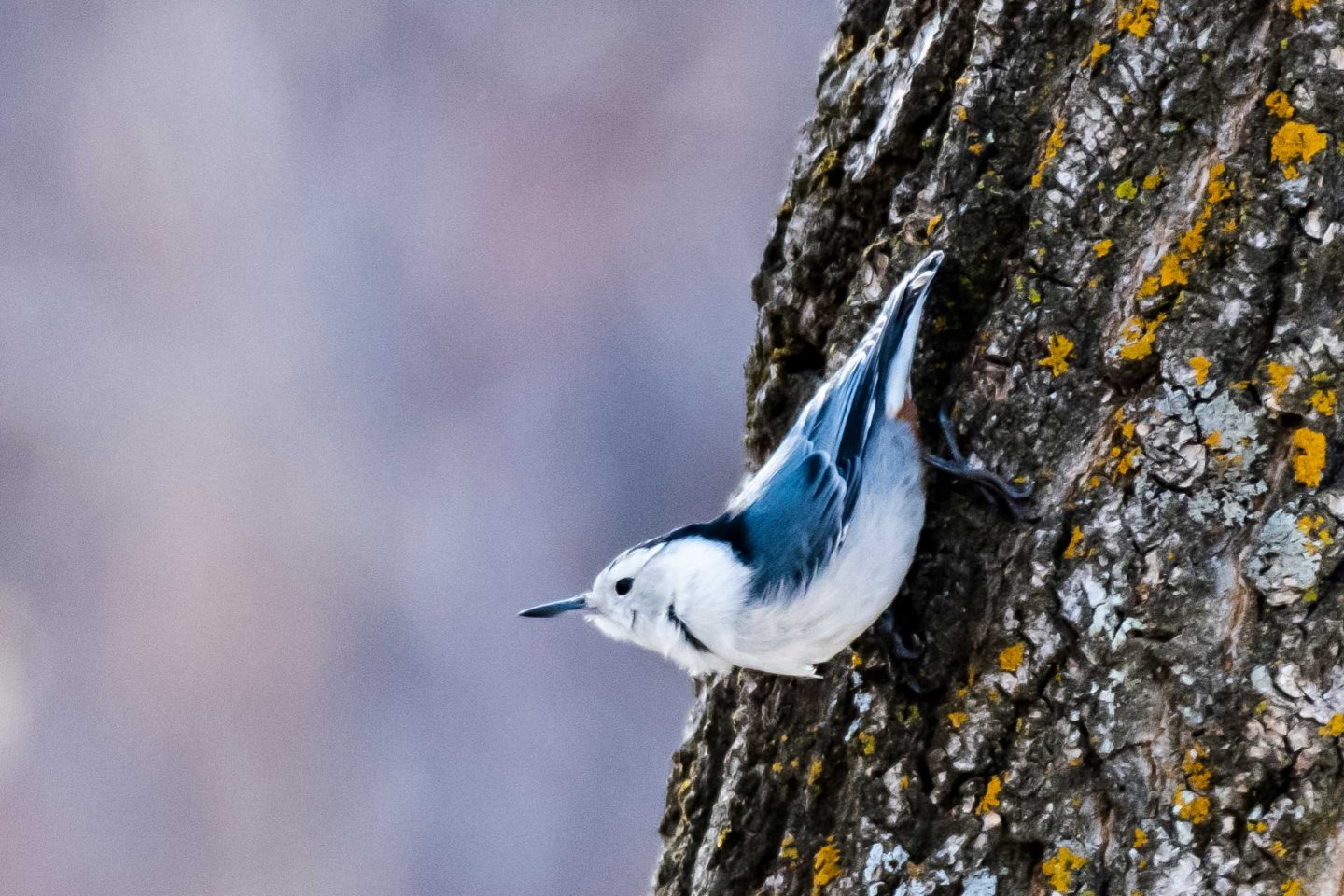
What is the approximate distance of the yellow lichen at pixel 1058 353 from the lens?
136 centimetres

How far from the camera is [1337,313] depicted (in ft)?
3.92

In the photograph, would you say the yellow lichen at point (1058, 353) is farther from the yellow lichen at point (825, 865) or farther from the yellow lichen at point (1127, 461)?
the yellow lichen at point (825, 865)

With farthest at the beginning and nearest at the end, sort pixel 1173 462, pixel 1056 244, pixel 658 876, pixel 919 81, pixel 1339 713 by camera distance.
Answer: pixel 658 876
pixel 919 81
pixel 1056 244
pixel 1173 462
pixel 1339 713

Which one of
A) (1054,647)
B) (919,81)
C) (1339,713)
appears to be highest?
(919,81)

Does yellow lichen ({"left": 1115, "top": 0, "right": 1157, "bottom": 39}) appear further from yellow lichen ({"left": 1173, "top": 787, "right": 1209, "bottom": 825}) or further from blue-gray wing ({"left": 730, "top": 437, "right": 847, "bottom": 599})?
yellow lichen ({"left": 1173, "top": 787, "right": 1209, "bottom": 825})

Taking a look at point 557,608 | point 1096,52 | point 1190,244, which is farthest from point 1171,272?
point 557,608

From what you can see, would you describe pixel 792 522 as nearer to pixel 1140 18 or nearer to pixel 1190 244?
pixel 1190 244

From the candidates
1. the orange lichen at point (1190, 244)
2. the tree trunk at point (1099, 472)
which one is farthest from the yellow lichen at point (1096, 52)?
the orange lichen at point (1190, 244)

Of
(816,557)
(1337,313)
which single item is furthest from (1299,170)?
(816,557)

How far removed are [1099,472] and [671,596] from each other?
1.73ft

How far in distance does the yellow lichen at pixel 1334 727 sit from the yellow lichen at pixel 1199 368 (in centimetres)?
34

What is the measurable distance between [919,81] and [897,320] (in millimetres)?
308

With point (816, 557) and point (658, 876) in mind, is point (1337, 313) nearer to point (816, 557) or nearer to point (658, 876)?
point (816, 557)

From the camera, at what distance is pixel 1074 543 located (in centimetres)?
132
